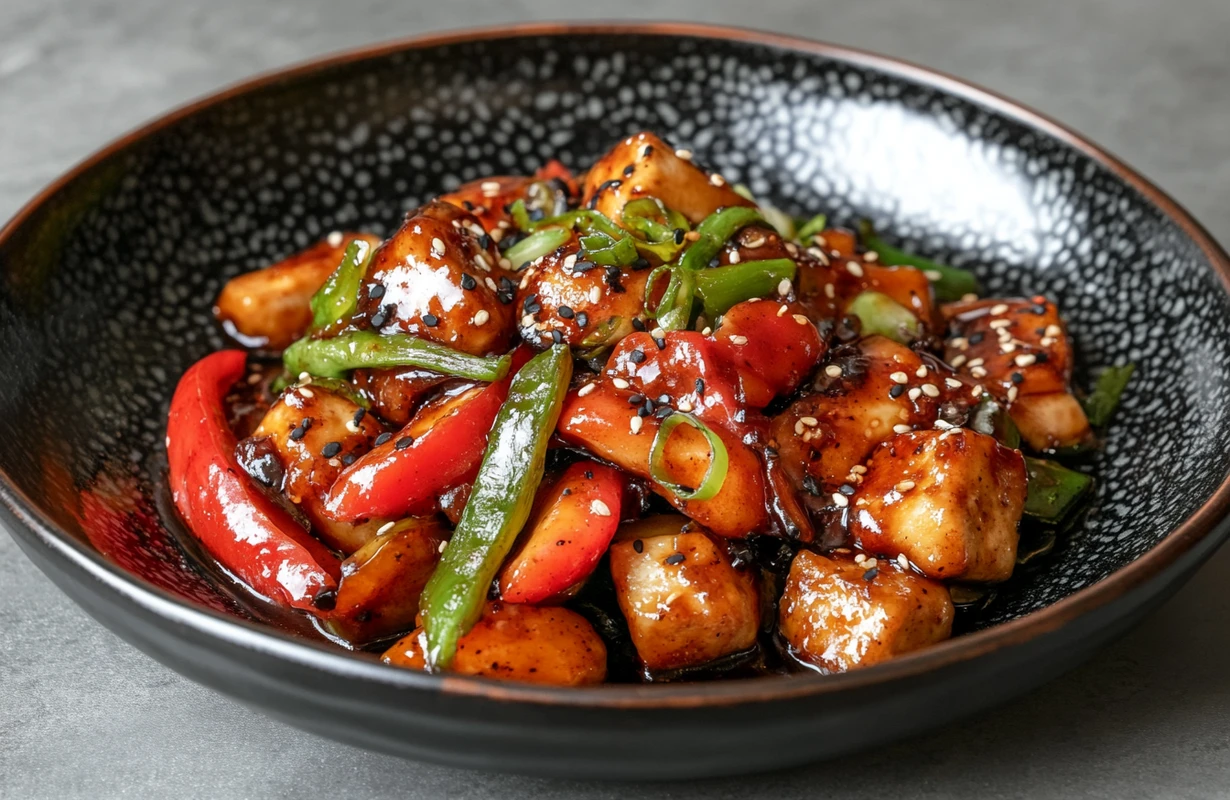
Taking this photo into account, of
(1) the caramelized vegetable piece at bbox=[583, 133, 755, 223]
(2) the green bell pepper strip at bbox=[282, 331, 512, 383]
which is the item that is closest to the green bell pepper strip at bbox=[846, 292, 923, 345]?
(1) the caramelized vegetable piece at bbox=[583, 133, 755, 223]

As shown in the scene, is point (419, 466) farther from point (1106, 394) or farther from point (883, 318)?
point (1106, 394)

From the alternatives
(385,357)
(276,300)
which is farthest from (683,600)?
(276,300)

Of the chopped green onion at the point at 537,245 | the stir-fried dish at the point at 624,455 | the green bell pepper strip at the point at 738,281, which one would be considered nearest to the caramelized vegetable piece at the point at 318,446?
the stir-fried dish at the point at 624,455

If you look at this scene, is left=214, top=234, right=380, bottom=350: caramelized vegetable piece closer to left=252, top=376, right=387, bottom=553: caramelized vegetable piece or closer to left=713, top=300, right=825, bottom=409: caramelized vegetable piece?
left=252, top=376, right=387, bottom=553: caramelized vegetable piece

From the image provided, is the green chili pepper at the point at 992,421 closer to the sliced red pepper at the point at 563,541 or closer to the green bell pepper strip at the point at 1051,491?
the green bell pepper strip at the point at 1051,491

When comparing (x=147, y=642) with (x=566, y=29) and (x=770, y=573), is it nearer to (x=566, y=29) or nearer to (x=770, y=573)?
(x=770, y=573)

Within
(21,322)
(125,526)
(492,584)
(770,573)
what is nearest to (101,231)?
(21,322)
